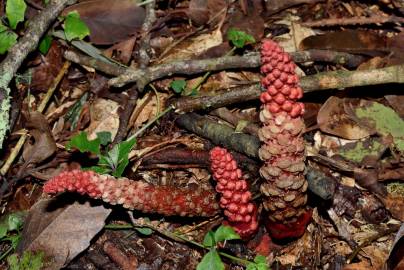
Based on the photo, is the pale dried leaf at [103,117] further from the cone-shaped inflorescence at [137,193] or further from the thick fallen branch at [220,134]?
the cone-shaped inflorescence at [137,193]

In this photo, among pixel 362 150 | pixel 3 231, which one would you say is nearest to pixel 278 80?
pixel 362 150

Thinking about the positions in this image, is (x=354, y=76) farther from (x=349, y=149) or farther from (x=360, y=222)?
(x=360, y=222)

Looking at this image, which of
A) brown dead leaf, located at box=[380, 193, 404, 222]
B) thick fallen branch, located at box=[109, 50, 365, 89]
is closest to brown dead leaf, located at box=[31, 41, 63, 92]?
thick fallen branch, located at box=[109, 50, 365, 89]

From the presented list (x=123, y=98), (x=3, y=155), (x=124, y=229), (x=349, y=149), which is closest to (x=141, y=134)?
(x=123, y=98)

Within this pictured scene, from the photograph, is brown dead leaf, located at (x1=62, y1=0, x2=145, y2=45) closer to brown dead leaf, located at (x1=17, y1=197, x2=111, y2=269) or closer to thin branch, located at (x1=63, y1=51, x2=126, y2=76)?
thin branch, located at (x1=63, y1=51, x2=126, y2=76)

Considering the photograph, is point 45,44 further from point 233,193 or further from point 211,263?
point 211,263

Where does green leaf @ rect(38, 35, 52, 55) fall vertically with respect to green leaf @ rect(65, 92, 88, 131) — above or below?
above

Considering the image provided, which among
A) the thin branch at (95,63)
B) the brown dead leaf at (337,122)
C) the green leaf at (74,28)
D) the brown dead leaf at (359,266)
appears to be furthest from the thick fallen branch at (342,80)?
the green leaf at (74,28)
